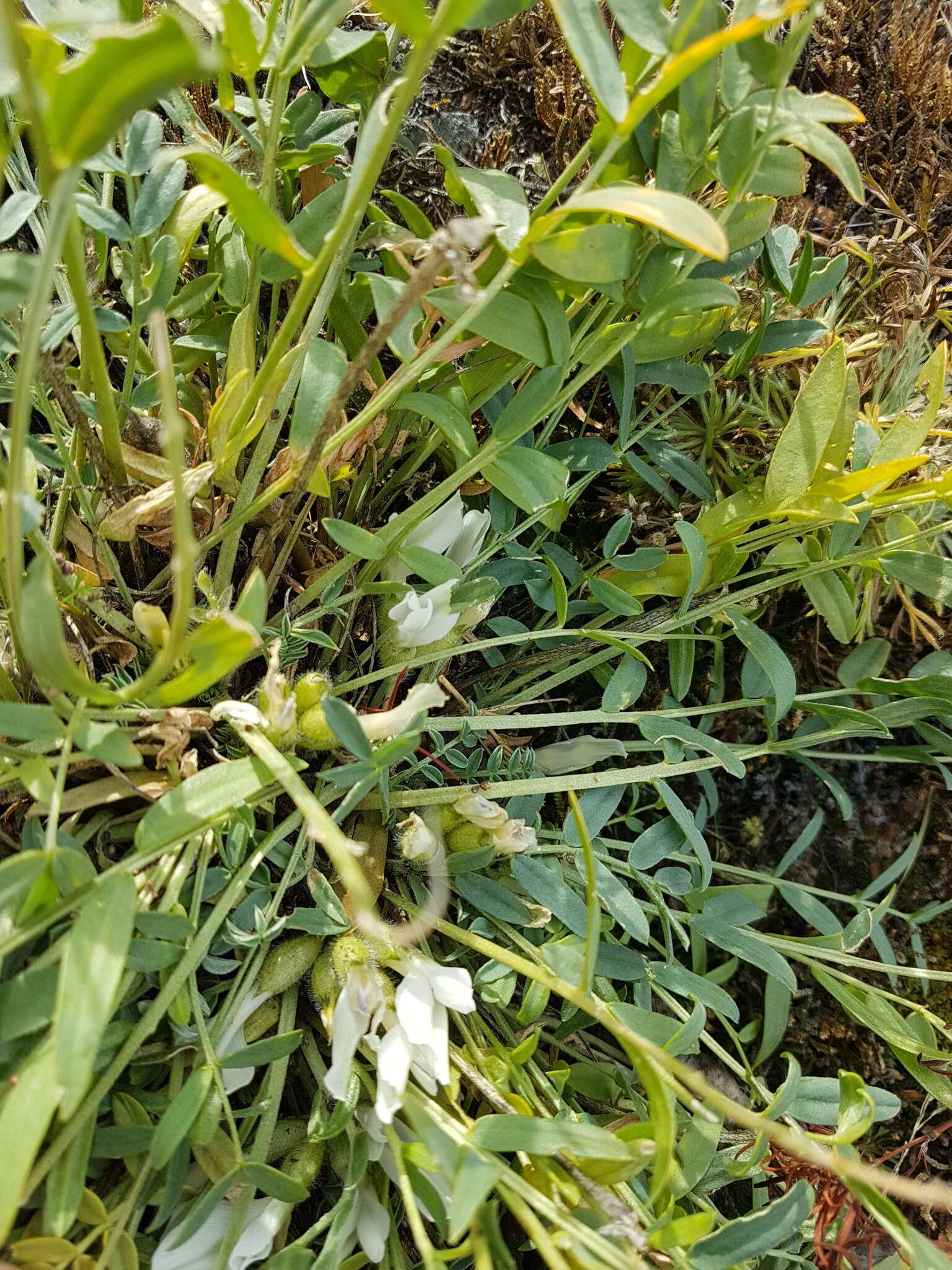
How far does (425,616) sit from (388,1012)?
27 cm

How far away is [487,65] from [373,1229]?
1013 millimetres

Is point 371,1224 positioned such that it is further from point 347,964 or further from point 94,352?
point 94,352

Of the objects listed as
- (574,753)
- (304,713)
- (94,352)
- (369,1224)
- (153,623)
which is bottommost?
(369,1224)

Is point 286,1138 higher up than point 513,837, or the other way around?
point 513,837

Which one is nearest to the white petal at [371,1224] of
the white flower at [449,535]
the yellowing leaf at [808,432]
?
the white flower at [449,535]

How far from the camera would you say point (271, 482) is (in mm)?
685

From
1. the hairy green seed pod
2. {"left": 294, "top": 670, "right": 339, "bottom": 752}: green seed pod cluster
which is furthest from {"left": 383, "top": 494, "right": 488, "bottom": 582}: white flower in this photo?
the hairy green seed pod

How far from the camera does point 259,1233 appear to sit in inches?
23.2

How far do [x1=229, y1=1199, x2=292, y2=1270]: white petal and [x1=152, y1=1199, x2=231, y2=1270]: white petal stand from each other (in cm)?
2

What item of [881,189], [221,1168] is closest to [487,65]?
[881,189]

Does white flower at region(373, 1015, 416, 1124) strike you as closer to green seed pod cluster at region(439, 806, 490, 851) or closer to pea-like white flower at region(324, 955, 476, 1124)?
pea-like white flower at region(324, 955, 476, 1124)

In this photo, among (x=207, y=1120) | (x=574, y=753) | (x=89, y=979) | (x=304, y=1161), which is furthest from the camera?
(x=574, y=753)

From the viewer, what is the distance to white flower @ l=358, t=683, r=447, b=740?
1.79ft

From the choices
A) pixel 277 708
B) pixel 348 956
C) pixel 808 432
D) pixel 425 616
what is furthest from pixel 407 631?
pixel 808 432
